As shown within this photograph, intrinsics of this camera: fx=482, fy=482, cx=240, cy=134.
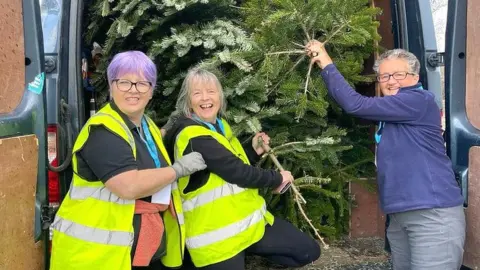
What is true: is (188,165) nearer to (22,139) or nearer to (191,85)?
(191,85)

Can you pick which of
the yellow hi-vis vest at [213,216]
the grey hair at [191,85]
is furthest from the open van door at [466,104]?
the grey hair at [191,85]

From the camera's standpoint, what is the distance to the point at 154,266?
8.23 ft

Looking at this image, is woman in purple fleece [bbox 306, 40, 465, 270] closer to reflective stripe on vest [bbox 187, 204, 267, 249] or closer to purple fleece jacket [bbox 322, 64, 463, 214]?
purple fleece jacket [bbox 322, 64, 463, 214]

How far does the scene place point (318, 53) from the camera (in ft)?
8.88

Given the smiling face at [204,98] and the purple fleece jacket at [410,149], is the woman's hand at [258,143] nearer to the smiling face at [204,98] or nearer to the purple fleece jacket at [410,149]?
the smiling face at [204,98]

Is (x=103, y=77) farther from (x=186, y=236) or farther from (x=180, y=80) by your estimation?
(x=186, y=236)

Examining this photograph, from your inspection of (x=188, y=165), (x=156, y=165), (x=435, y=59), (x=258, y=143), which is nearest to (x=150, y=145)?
(x=156, y=165)

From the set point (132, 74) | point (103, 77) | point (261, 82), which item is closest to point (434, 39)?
point (261, 82)

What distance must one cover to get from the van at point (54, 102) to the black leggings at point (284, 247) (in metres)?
0.83

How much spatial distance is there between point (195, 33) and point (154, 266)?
1376 mm

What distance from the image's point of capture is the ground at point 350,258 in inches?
122

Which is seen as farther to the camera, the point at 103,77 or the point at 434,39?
the point at 103,77

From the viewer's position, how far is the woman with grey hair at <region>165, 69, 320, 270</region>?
246 cm

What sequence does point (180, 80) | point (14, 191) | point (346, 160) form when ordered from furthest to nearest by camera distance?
1. point (346, 160)
2. point (180, 80)
3. point (14, 191)
